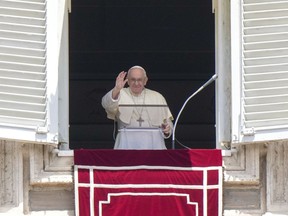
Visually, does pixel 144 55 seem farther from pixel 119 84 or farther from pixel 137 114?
pixel 119 84

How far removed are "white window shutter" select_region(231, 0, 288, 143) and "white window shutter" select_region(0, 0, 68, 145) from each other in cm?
123

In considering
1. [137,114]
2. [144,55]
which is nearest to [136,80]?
[137,114]

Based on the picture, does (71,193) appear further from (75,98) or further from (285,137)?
(75,98)

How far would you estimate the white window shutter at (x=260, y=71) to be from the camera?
39.0ft

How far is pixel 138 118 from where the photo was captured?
12.3m

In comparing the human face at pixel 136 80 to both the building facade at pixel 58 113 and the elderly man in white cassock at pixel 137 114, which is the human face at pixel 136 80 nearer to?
the elderly man in white cassock at pixel 137 114

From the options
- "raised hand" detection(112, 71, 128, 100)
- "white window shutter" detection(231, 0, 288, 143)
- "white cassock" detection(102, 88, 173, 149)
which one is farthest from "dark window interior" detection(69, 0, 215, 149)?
"white window shutter" detection(231, 0, 288, 143)

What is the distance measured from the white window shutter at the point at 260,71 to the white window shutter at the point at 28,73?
4.02 feet

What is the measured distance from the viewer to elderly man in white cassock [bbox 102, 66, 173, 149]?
12219 millimetres

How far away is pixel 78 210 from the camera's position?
39.1ft

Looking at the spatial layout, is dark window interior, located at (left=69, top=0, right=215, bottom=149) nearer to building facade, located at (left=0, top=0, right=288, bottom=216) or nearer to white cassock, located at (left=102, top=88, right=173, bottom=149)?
white cassock, located at (left=102, top=88, right=173, bottom=149)

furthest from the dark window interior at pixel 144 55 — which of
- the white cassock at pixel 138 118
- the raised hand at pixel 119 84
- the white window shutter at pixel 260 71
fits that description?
the white window shutter at pixel 260 71

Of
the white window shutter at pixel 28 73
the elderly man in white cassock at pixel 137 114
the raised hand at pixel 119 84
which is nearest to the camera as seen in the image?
the white window shutter at pixel 28 73

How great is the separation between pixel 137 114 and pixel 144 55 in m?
3.86
